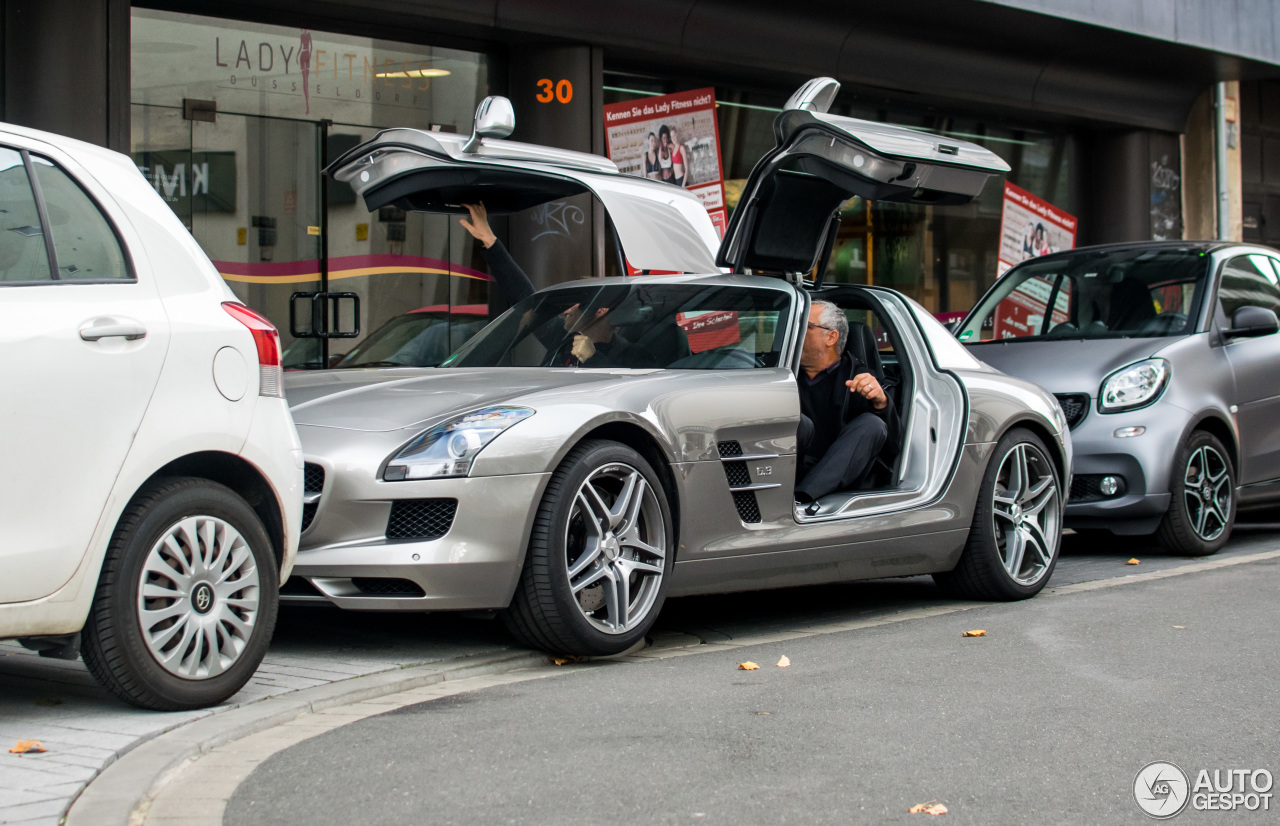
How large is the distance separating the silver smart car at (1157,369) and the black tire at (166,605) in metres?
5.28

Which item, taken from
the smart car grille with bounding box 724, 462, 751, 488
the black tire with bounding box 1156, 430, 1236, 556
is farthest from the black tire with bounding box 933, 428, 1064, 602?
the smart car grille with bounding box 724, 462, 751, 488

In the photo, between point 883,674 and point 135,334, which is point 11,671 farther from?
point 883,674

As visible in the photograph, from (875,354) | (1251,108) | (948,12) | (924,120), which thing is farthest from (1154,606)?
(1251,108)

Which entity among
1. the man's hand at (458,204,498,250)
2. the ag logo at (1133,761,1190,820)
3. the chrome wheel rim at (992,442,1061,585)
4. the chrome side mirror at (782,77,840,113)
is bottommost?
the ag logo at (1133,761,1190,820)

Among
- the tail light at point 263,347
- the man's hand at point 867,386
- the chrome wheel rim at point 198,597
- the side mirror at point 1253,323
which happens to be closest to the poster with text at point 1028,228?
the side mirror at point 1253,323

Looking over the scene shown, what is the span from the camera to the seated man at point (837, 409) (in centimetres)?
665

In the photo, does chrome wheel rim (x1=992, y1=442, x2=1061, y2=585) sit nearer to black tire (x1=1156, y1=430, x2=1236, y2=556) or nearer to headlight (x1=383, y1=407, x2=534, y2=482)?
black tire (x1=1156, y1=430, x2=1236, y2=556)

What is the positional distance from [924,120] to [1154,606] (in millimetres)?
10184

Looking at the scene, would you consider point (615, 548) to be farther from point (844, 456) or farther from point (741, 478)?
point (844, 456)

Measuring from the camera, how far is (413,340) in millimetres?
11727

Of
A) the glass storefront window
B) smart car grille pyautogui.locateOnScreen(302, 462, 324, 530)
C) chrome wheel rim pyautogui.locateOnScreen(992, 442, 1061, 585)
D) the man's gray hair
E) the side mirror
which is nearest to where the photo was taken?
smart car grille pyautogui.locateOnScreen(302, 462, 324, 530)

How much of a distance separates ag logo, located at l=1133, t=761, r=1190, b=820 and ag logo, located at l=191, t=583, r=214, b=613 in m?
2.55

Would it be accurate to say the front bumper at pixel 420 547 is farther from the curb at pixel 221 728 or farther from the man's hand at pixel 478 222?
the man's hand at pixel 478 222

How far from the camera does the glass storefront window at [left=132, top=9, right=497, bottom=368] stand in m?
10.7
